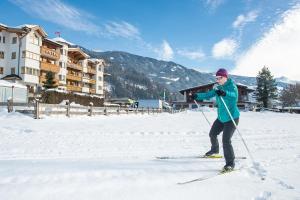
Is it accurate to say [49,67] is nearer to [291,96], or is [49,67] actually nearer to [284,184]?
[284,184]

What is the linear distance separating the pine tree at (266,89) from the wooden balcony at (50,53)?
52201 millimetres

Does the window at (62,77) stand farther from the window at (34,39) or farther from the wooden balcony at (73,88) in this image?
the window at (34,39)

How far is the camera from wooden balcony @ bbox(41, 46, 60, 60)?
52009 mm

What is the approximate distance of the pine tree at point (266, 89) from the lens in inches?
3204

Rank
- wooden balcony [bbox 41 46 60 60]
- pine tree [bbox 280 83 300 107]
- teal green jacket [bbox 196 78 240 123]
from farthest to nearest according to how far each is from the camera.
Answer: pine tree [bbox 280 83 300 107]
wooden balcony [bbox 41 46 60 60]
teal green jacket [bbox 196 78 240 123]

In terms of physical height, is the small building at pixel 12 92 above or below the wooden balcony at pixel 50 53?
below

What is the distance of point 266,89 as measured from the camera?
81.6m

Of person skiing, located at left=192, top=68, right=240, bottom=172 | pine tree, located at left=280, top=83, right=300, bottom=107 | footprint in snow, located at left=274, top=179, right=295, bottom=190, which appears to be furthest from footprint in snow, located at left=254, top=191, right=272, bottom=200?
pine tree, located at left=280, top=83, right=300, bottom=107

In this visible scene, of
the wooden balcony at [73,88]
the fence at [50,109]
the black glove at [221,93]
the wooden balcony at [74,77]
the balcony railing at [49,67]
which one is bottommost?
the fence at [50,109]

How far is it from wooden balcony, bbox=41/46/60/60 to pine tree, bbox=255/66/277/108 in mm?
52201

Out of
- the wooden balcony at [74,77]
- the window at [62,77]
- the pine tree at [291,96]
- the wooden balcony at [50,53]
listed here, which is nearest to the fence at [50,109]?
the wooden balcony at [50,53]

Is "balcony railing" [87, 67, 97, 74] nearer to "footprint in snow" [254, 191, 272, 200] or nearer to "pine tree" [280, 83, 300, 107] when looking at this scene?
"pine tree" [280, 83, 300, 107]

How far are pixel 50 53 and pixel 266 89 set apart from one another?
54979 mm

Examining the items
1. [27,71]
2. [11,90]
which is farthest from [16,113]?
→ [27,71]
